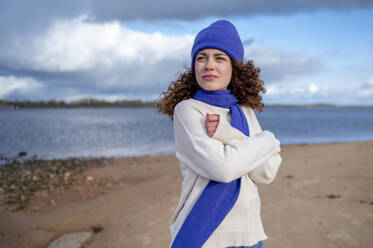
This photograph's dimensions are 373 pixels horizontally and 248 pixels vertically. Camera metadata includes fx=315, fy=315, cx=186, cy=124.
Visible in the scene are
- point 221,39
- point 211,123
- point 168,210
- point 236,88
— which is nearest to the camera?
point 211,123

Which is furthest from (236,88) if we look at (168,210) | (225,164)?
(168,210)

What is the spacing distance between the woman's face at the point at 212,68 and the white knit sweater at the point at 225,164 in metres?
0.14

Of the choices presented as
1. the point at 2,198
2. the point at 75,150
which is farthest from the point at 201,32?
the point at 75,150

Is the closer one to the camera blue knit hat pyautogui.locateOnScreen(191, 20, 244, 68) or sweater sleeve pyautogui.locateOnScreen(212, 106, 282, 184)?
sweater sleeve pyautogui.locateOnScreen(212, 106, 282, 184)

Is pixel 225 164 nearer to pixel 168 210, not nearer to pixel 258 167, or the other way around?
pixel 258 167

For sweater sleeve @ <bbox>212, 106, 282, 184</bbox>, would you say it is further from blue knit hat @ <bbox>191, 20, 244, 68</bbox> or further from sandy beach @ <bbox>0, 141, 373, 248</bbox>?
sandy beach @ <bbox>0, 141, 373, 248</bbox>

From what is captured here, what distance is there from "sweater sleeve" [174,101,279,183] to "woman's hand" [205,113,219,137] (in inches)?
1.2

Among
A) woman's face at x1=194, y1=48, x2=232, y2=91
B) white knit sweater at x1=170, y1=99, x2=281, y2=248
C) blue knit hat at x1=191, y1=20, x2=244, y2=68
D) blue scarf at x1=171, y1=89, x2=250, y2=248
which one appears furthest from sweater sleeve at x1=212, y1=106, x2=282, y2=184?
blue knit hat at x1=191, y1=20, x2=244, y2=68

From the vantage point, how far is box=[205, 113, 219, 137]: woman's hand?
178cm

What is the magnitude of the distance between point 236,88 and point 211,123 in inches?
18.0

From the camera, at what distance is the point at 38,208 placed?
604 cm

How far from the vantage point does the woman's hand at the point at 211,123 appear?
1777 mm

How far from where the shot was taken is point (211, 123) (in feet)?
5.85

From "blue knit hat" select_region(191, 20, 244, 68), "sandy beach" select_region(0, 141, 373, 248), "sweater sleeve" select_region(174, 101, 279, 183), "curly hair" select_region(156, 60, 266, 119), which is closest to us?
"sweater sleeve" select_region(174, 101, 279, 183)
